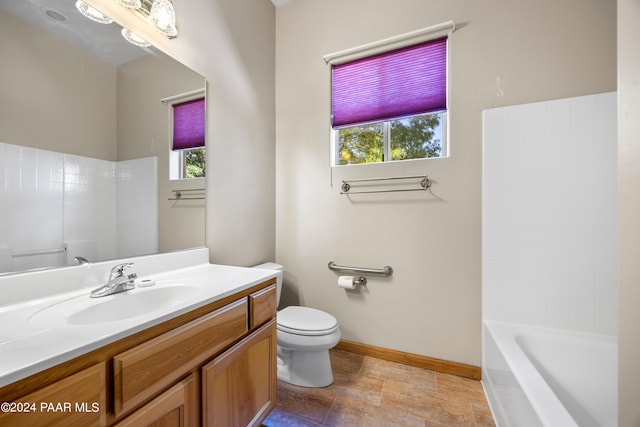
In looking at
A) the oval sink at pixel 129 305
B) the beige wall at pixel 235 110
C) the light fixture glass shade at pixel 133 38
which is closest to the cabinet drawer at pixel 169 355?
the oval sink at pixel 129 305

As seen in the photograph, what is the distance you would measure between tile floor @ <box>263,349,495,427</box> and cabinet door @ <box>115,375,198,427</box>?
69 centimetres

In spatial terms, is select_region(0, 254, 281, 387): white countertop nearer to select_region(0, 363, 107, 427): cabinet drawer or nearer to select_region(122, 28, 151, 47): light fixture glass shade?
select_region(0, 363, 107, 427): cabinet drawer

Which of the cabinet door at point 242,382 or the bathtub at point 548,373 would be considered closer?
the cabinet door at point 242,382

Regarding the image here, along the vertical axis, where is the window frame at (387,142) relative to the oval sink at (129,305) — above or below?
above

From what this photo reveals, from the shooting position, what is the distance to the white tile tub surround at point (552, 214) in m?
1.48

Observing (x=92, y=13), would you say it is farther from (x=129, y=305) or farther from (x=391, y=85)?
(x=391, y=85)

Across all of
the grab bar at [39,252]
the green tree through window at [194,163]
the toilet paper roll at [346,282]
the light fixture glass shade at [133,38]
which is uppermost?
the light fixture glass shade at [133,38]

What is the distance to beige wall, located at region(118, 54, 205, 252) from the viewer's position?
1.24 meters

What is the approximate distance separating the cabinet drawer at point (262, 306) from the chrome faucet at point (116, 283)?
0.49 metres

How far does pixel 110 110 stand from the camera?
1179 millimetres

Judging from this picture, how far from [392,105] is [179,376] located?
1979 millimetres

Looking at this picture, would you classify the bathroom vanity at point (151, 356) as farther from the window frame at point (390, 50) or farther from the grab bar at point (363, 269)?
the window frame at point (390, 50)

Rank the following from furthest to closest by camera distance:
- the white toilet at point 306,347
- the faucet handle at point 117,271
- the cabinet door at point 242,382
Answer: the white toilet at point 306,347, the faucet handle at point 117,271, the cabinet door at point 242,382

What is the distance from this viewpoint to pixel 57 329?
69 cm
